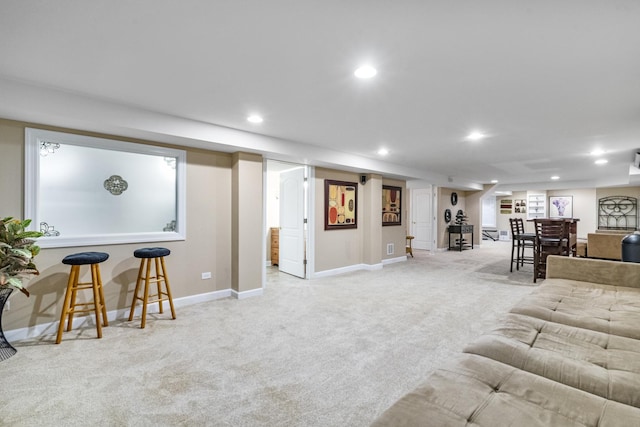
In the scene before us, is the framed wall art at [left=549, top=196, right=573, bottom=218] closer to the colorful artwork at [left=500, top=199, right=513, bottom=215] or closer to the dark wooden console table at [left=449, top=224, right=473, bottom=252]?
the colorful artwork at [left=500, top=199, right=513, bottom=215]

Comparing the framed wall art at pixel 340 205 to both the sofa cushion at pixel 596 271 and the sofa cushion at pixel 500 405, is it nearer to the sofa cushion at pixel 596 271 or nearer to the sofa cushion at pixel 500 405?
the sofa cushion at pixel 596 271

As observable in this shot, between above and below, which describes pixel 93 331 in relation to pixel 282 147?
below

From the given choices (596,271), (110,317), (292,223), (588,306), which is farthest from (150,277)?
(596,271)

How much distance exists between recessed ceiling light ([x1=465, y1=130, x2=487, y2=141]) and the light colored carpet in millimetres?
2221

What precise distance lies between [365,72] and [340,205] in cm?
371

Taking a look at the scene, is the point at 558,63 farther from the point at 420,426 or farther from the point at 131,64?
the point at 131,64

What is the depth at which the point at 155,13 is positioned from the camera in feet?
5.14

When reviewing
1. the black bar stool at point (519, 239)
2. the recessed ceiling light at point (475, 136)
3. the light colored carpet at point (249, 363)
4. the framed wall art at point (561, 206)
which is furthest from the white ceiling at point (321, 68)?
the framed wall art at point (561, 206)

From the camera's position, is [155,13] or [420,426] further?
[155,13]

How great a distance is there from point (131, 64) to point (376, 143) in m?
3.24

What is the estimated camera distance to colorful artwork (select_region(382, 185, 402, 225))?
6.84m

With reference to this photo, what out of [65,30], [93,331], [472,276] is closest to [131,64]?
[65,30]

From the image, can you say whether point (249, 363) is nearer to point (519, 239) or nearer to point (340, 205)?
point (340, 205)

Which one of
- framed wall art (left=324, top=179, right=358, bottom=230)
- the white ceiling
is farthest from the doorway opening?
the white ceiling
